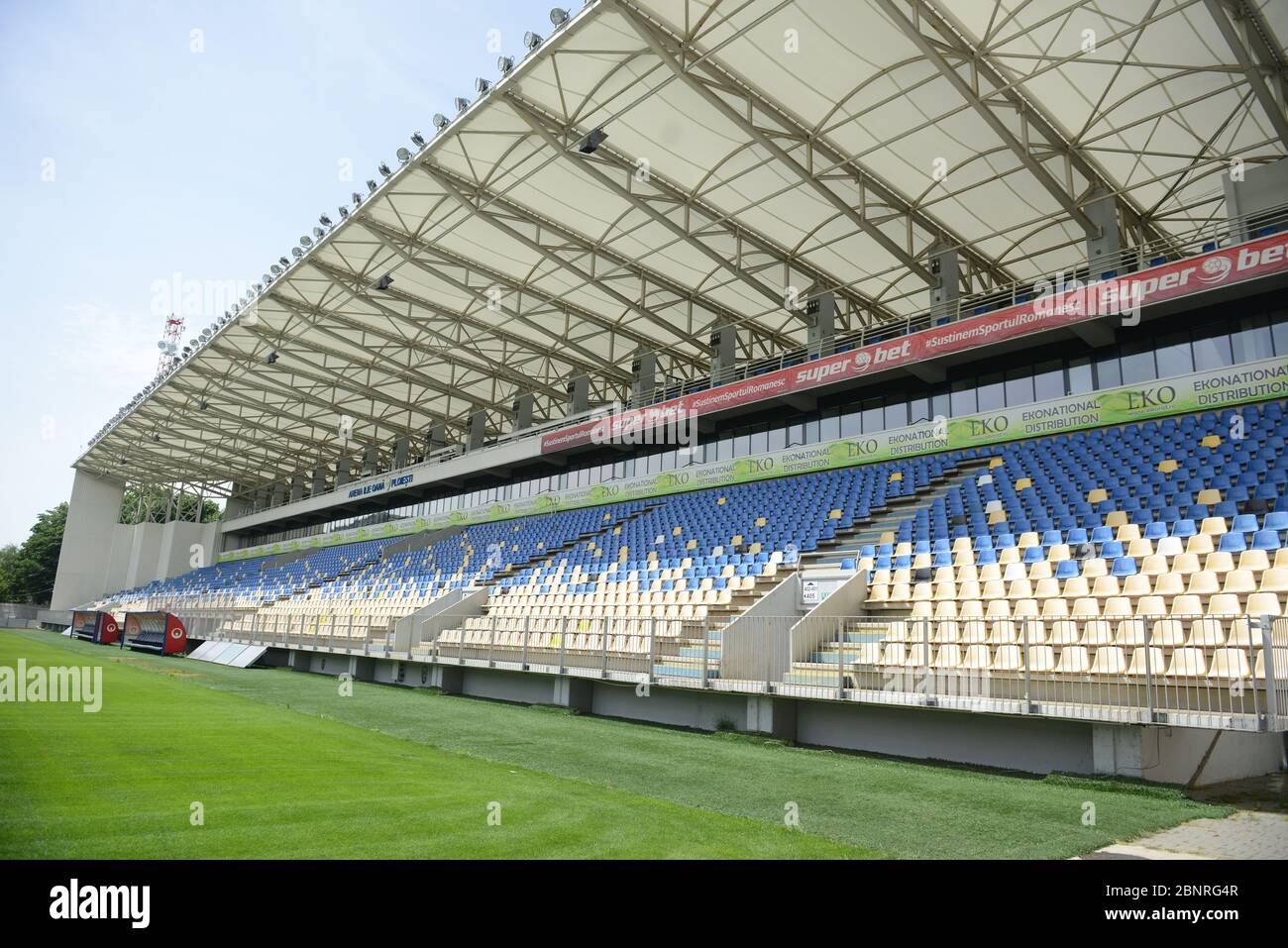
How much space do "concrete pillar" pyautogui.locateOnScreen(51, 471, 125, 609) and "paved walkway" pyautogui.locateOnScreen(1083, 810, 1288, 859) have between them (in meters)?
65.4

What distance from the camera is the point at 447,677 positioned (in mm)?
16859

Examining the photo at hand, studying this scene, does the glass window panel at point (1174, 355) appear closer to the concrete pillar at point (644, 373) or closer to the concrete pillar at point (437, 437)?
the concrete pillar at point (644, 373)

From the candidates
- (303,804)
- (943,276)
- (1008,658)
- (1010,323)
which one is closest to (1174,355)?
(1010,323)

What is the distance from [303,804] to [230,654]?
66.3ft

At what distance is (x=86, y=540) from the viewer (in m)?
56.7

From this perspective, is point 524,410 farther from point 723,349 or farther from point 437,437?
point 723,349

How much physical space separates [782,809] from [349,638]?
16111mm

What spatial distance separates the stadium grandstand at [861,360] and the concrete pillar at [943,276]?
12 centimetres

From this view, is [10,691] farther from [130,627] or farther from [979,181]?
[979,181]

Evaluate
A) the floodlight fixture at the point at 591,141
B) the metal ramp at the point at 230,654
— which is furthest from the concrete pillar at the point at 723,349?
the metal ramp at the point at 230,654

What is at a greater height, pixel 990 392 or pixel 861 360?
pixel 861 360

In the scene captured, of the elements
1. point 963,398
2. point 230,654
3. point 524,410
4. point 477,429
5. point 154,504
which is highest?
point 524,410

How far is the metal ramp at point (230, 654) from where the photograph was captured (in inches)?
866
